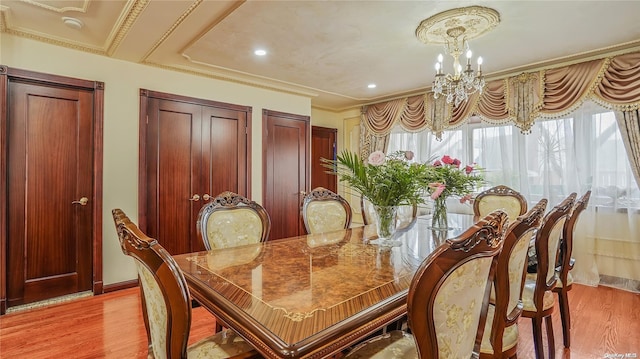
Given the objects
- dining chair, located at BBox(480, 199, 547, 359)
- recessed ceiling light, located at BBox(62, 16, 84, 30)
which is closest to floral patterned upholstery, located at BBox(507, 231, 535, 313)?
dining chair, located at BBox(480, 199, 547, 359)

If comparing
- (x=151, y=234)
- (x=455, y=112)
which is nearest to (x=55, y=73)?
(x=151, y=234)

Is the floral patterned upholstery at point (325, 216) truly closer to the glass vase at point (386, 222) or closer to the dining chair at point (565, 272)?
the glass vase at point (386, 222)

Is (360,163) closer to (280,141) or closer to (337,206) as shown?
(337,206)

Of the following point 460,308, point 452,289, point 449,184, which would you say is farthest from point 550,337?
point 452,289

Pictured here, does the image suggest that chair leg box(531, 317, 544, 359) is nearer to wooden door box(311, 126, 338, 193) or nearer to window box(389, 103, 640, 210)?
window box(389, 103, 640, 210)

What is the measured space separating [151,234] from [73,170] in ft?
3.15

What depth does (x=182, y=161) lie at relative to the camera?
3.60 m

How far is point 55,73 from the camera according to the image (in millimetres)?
2840

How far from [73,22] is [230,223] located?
2.08 m

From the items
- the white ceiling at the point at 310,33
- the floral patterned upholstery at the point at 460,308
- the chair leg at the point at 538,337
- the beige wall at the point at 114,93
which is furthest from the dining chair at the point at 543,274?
the beige wall at the point at 114,93

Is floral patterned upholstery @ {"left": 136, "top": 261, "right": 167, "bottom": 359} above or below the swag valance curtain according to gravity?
below

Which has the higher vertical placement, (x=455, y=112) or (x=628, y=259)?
(x=455, y=112)

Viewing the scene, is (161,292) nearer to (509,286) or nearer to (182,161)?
(509,286)

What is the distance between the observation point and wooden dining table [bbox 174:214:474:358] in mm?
883
